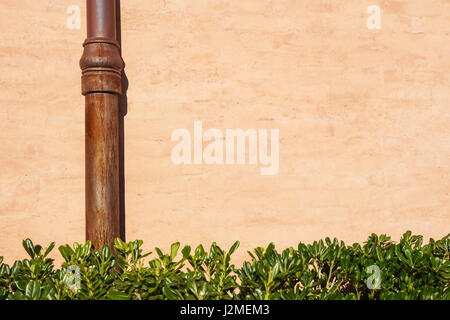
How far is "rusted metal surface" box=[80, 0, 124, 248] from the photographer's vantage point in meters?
2.61

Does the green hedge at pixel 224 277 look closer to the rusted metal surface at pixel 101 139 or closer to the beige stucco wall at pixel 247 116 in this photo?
the rusted metal surface at pixel 101 139

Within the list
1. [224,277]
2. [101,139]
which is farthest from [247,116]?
[224,277]

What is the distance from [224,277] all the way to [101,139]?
1271 millimetres

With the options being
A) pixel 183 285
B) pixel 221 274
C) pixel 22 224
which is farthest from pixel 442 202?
pixel 22 224

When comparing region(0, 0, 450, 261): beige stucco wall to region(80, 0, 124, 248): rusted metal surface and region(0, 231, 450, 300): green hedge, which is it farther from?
region(0, 231, 450, 300): green hedge

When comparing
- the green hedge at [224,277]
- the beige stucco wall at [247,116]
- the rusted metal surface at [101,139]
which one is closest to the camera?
the green hedge at [224,277]

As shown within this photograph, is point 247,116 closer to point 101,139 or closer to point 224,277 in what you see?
point 101,139

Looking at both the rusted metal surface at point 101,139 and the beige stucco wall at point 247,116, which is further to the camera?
the beige stucco wall at point 247,116

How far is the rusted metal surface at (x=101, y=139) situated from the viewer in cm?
261

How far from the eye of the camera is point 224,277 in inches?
84.7

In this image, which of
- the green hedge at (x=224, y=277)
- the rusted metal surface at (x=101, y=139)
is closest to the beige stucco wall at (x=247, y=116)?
the rusted metal surface at (x=101, y=139)

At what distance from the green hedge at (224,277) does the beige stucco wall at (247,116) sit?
0.65 m

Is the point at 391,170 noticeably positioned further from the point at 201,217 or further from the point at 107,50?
the point at 107,50

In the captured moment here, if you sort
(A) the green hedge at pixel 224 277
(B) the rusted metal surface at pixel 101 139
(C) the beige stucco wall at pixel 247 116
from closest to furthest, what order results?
1. (A) the green hedge at pixel 224 277
2. (B) the rusted metal surface at pixel 101 139
3. (C) the beige stucco wall at pixel 247 116
